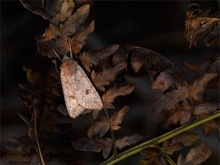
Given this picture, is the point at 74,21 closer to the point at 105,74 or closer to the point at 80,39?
the point at 80,39

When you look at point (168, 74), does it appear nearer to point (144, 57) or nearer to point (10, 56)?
point (144, 57)

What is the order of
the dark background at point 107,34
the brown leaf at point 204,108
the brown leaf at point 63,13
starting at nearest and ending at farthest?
the brown leaf at point 63,13 → the brown leaf at point 204,108 → the dark background at point 107,34

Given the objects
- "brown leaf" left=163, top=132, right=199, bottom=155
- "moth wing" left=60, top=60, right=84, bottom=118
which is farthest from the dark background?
"brown leaf" left=163, top=132, right=199, bottom=155

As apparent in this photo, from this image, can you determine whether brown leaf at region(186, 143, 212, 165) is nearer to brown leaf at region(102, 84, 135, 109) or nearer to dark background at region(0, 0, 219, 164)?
brown leaf at region(102, 84, 135, 109)

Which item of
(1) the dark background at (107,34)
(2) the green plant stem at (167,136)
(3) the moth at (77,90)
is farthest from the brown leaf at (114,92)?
(1) the dark background at (107,34)

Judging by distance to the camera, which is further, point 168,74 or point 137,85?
point 137,85

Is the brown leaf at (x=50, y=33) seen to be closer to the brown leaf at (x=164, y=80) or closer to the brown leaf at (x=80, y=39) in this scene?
the brown leaf at (x=80, y=39)

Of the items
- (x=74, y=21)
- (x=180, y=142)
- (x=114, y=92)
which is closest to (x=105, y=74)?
(x=114, y=92)

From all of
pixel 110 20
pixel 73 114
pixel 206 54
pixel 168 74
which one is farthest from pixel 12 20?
pixel 206 54
